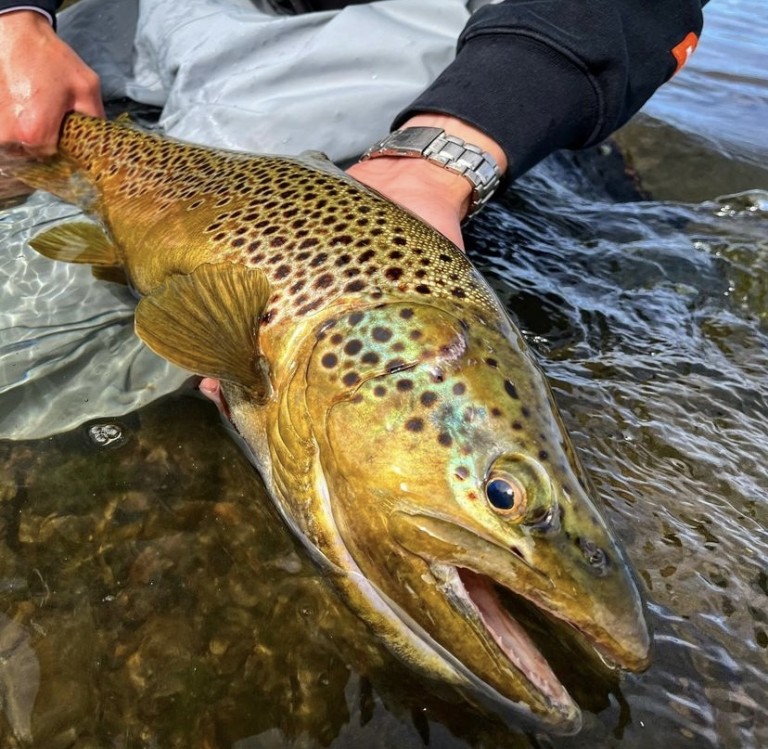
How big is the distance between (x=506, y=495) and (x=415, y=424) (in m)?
0.29

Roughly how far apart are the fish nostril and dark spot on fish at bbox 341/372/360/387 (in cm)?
72

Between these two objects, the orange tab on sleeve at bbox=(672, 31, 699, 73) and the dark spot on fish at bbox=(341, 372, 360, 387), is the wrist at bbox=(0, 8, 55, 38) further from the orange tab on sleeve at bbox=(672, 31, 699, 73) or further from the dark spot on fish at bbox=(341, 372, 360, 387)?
the orange tab on sleeve at bbox=(672, 31, 699, 73)

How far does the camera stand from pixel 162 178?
309cm

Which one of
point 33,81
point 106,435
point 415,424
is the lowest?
point 106,435

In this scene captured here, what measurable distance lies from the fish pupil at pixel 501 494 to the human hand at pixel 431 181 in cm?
126

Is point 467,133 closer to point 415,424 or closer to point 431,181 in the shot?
point 431,181

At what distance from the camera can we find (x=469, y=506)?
5.60ft

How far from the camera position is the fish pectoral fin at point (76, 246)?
299cm

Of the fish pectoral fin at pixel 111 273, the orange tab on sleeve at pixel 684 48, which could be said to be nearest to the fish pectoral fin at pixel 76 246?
the fish pectoral fin at pixel 111 273

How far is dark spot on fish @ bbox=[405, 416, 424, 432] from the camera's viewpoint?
5.87 ft

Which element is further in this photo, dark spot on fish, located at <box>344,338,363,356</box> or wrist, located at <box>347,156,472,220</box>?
wrist, located at <box>347,156,472,220</box>

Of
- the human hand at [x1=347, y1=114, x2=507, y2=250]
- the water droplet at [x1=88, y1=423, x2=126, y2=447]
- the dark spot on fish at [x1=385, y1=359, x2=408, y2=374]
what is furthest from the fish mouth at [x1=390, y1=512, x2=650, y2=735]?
the human hand at [x1=347, y1=114, x2=507, y2=250]

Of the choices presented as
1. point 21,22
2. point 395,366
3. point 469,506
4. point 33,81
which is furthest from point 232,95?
point 469,506

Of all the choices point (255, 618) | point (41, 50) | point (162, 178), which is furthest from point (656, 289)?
point (41, 50)
